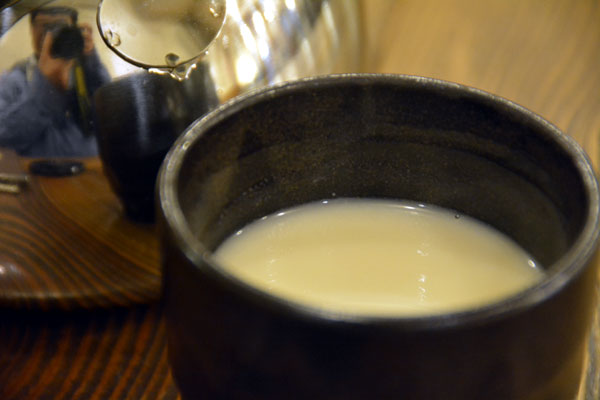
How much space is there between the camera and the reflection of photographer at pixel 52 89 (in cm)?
45

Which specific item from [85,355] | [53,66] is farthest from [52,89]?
[85,355]

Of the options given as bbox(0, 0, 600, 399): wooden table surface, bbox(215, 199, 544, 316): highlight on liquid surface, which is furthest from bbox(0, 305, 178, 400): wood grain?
bbox(215, 199, 544, 316): highlight on liquid surface

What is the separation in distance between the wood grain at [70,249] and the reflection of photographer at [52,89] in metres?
0.02

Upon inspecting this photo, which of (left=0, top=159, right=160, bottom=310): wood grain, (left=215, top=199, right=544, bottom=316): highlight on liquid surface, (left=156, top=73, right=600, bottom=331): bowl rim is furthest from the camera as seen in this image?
(left=0, top=159, right=160, bottom=310): wood grain

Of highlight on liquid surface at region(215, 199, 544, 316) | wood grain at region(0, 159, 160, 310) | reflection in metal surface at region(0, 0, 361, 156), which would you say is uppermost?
reflection in metal surface at region(0, 0, 361, 156)

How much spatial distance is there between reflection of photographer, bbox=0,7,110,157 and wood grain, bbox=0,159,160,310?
0.07ft

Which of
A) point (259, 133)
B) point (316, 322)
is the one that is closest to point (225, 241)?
Answer: point (259, 133)

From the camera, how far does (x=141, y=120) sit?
473mm

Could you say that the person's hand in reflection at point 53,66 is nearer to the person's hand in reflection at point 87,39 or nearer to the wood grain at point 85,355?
the person's hand in reflection at point 87,39

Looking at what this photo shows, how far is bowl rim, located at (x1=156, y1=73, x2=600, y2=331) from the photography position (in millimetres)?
243

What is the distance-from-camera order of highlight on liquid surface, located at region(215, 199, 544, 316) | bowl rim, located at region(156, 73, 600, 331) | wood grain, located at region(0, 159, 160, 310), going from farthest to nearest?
wood grain, located at region(0, 159, 160, 310), highlight on liquid surface, located at region(215, 199, 544, 316), bowl rim, located at region(156, 73, 600, 331)

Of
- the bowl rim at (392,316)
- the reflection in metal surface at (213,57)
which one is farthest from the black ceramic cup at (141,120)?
the bowl rim at (392,316)

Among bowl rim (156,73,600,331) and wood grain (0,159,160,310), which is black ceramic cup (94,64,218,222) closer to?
wood grain (0,159,160,310)

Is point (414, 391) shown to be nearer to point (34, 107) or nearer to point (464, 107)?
point (464, 107)
